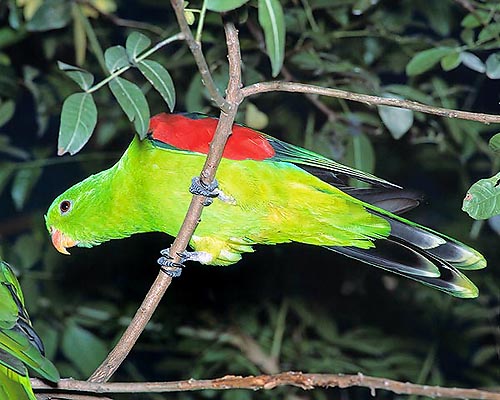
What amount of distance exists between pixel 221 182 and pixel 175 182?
101 millimetres

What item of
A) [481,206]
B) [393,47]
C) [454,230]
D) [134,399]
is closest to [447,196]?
[454,230]

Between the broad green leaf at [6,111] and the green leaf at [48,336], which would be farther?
the green leaf at [48,336]

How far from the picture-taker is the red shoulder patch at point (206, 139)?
1.60 metres

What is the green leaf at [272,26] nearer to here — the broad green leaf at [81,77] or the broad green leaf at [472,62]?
the broad green leaf at [81,77]

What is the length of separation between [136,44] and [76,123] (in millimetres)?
181

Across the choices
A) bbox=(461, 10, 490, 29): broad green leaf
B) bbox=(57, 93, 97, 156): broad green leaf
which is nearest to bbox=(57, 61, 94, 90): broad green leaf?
bbox=(57, 93, 97, 156): broad green leaf

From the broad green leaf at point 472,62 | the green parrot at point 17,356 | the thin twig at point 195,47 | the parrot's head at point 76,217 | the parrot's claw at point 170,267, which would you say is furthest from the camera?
the broad green leaf at point 472,62

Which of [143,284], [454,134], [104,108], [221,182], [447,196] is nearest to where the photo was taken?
[221,182]

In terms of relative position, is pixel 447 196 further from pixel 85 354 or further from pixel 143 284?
pixel 85 354

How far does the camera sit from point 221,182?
62.9 inches

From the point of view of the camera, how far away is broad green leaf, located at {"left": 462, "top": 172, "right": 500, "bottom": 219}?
3.93 ft

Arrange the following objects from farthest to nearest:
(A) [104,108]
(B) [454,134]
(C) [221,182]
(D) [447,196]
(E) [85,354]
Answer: (D) [447,196] < (A) [104,108] < (E) [85,354] < (B) [454,134] < (C) [221,182]

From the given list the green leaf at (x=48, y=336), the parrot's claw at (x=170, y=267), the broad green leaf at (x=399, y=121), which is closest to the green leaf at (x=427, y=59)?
the broad green leaf at (x=399, y=121)

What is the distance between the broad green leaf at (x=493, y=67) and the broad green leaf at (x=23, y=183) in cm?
162
